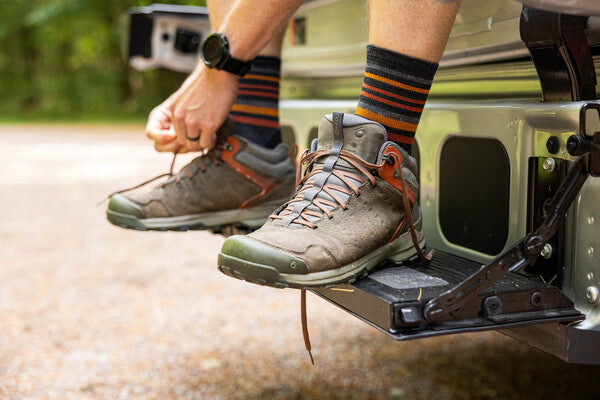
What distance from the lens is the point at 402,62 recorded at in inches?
50.0

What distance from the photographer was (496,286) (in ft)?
3.74

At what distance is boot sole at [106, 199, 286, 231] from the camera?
173 centimetres

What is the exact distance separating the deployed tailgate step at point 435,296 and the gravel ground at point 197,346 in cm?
65

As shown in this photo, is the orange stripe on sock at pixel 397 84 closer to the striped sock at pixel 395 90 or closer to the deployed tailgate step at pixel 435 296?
the striped sock at pixel 395 90

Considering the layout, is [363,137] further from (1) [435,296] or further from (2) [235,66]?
(2) [235,66]

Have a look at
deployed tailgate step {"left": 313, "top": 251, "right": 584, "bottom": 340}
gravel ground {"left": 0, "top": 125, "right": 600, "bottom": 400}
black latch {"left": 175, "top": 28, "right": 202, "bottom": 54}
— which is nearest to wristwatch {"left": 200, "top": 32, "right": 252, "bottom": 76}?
deployed tailgate step {"left": 313, "top": 251, "right": 584, "bottom": 340}

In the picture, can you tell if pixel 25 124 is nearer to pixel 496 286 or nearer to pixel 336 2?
pixel 336 2

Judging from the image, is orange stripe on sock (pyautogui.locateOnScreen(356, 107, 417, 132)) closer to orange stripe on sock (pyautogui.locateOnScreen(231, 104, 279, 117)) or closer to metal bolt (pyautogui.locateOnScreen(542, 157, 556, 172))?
metal bolt (pyautogui.locateOnScreen(542, 157, 556, 172))

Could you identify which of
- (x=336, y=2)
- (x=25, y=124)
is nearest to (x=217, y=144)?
(x=336, y=2)

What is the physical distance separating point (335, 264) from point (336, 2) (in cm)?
105

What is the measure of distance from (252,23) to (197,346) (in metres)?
1.02

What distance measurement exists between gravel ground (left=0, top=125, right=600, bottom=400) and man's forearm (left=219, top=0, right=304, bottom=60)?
2.79 feet

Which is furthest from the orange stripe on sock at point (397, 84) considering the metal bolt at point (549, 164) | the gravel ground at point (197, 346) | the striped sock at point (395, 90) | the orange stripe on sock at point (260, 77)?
the gravel ground at point (197, 346)

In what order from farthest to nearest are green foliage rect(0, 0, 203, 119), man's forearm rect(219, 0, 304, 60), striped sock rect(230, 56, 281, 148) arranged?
1. green foliage rect(0, 0, 203, 119)
2. striped sock rect(230, 56, 281, 148)
3. man's forearm rect(219, 0, 304, 60)
